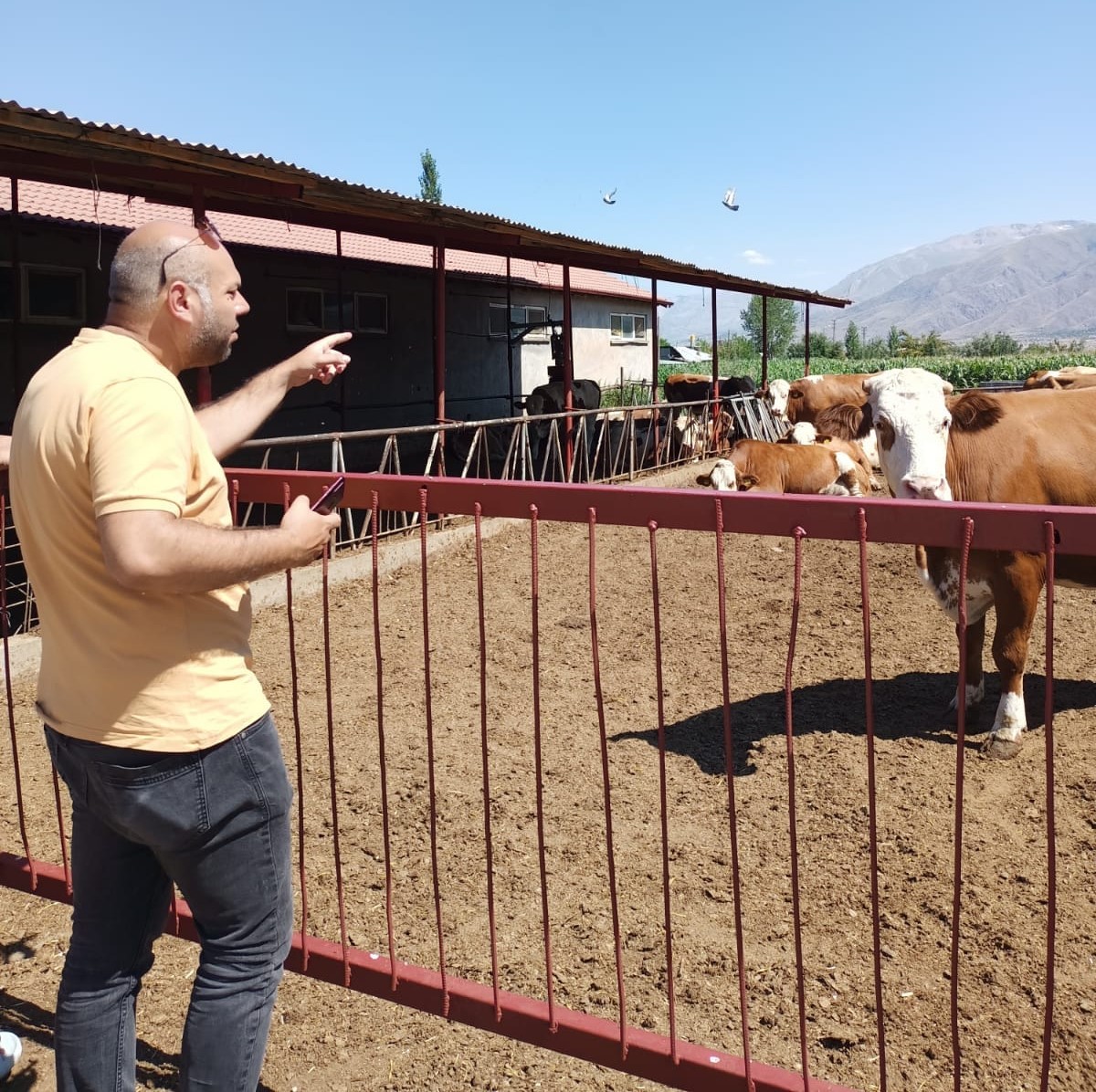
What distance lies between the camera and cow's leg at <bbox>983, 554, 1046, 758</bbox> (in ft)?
14.5

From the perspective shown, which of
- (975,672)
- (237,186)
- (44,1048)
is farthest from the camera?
(237,186)

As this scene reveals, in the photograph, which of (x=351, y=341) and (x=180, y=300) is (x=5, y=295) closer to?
(x=351, y=341)

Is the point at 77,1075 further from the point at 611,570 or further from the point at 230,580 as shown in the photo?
the point at 611,570

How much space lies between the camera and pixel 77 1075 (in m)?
1.83

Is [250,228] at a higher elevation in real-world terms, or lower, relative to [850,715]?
higher

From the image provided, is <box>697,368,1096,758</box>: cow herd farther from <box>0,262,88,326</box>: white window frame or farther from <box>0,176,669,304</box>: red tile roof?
<box>0,262,88,326</box>: white window frame

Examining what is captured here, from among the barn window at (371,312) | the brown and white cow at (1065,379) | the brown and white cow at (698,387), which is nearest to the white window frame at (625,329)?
the brown and white cow at (698,387)

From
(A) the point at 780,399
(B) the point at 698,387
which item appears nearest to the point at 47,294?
(A) the point at 780,399

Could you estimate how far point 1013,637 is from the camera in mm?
4496

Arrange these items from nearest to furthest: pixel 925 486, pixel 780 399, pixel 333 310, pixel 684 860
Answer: pixel 684 860 < pixel 925 486 < pixel 333 310 < pixel 780 399

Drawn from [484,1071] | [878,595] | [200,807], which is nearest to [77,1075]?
[200,807]

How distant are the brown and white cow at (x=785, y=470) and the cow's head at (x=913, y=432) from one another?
17.7ft

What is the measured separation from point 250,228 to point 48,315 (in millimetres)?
4529

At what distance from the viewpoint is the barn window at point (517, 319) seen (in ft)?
62.5
